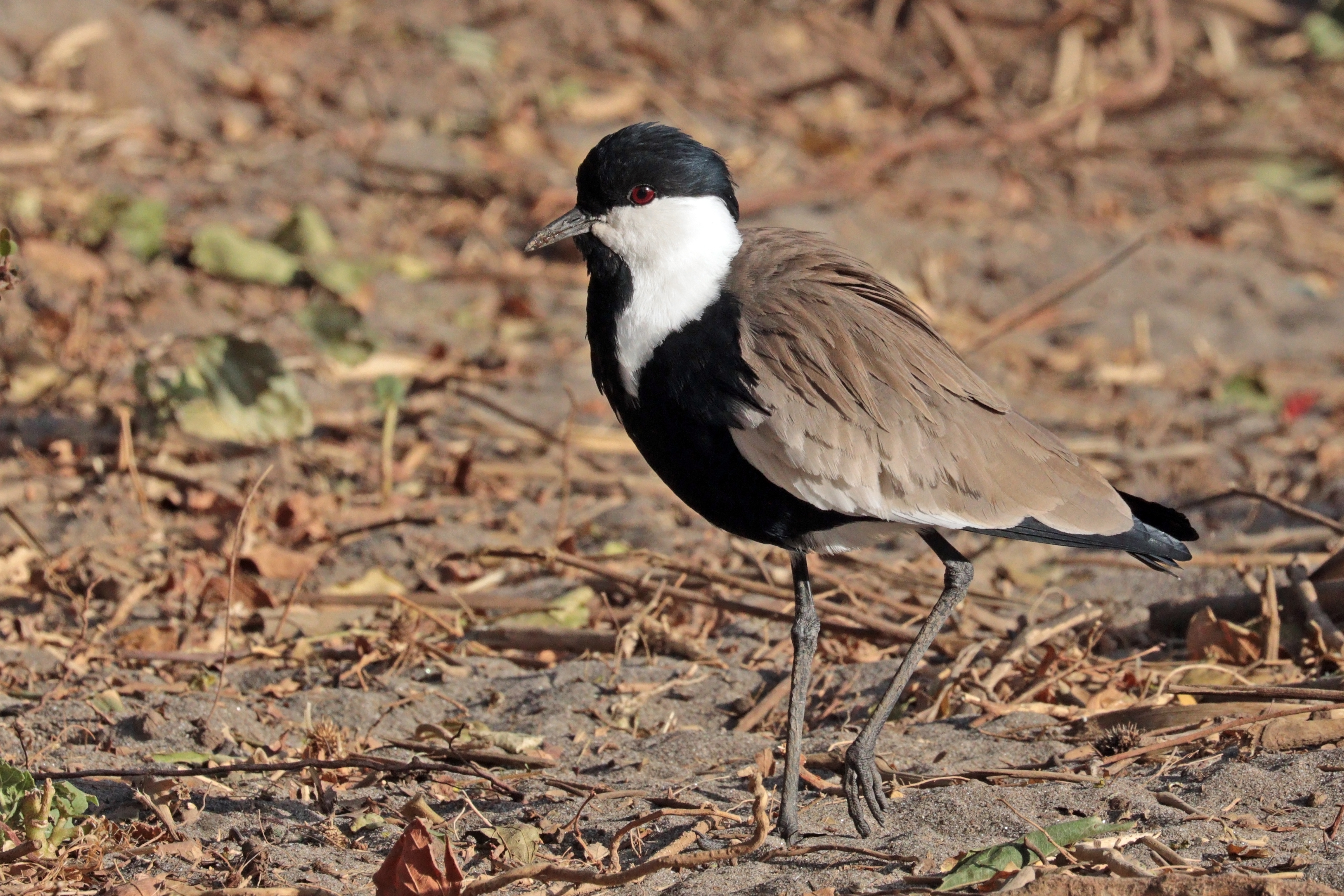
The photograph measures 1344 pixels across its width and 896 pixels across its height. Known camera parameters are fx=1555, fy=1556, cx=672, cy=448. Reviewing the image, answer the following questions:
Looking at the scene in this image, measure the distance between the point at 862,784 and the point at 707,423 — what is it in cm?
94

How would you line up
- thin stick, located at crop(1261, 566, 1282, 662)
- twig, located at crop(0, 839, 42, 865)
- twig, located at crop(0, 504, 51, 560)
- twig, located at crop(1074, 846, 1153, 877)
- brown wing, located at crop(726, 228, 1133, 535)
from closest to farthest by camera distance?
twig, located at crop(1074, 846, 1153, 877)
twig, located at crop(0, 839, 42, 865)
brown wing, located at crop(726, 228, 1133, 535)
thin stick, located at crop(1261, 566, 1282, 662)
twig, located at crop(0, 504, 51, 560)

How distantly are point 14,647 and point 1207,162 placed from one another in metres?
8.39

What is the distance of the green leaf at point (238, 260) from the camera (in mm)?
7148

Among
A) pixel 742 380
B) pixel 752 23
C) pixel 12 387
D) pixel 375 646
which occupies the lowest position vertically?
pixel 375 646

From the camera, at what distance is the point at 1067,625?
459cm

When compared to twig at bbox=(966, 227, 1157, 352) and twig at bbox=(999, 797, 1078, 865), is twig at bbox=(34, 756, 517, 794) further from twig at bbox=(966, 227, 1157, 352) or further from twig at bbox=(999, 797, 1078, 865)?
twig at bbox=(966, 227, 1157, 352)

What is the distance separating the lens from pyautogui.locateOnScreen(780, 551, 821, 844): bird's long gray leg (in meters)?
3.65

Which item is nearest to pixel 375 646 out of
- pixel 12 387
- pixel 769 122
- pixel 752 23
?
pixel 12 387

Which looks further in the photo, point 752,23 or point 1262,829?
point 752,23

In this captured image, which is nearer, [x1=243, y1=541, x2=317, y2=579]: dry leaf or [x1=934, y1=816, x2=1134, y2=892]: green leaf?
[x1=934, y1=816, x2=1134, y2=892]: green leaf

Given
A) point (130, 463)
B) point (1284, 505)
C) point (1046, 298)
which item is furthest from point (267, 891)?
point (1046, 298)

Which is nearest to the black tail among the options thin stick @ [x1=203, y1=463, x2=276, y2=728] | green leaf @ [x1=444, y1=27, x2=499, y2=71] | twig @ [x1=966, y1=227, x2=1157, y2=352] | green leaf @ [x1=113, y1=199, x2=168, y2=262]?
thin stick @ [x1=203, y1=463, x2=276, y2=728]

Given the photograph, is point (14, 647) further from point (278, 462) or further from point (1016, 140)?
point (1016, 140)

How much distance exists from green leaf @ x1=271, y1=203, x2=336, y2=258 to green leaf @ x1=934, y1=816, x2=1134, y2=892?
5.14 meters
